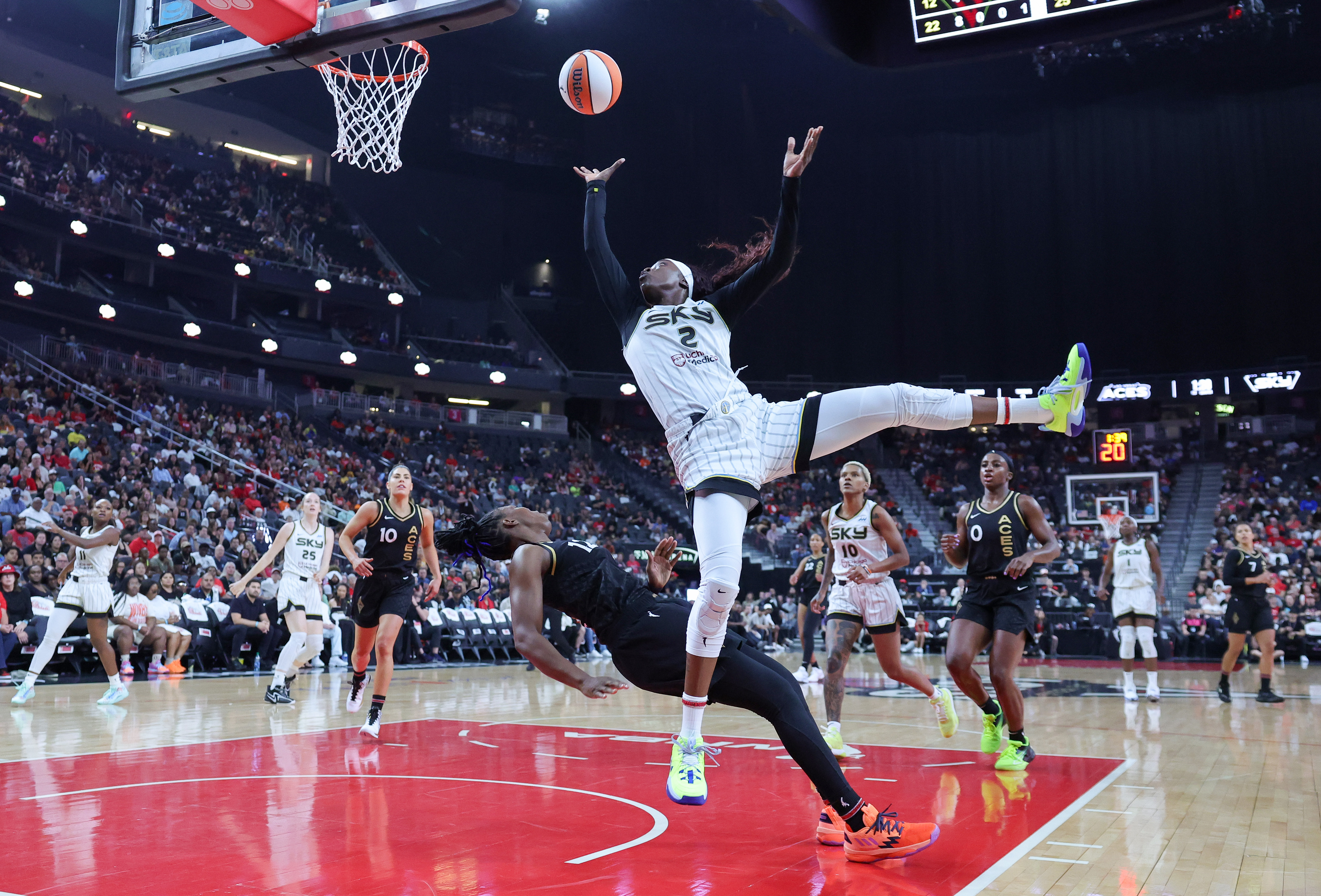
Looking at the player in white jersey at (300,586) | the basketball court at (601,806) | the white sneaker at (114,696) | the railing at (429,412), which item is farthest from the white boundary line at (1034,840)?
the railing at (429,412)

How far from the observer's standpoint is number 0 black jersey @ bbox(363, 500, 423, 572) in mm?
8664

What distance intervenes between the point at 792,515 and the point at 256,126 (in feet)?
84.3

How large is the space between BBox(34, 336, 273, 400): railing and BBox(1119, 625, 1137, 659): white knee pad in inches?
1039

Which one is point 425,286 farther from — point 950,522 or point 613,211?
point 950,522

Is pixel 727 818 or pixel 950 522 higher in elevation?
pixel 950 522

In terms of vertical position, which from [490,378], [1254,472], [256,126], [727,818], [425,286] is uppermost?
[256,126]

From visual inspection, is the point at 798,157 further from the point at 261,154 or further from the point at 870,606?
the point at 261,154

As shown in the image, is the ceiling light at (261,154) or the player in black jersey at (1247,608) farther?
the ceiling light at (261,154)

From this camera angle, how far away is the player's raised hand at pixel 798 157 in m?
4.77

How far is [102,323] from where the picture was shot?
103 feet

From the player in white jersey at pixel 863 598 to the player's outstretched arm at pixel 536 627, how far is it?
384 centimetres

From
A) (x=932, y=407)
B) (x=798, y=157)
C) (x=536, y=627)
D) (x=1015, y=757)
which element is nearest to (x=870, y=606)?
(x=1015, y=757)

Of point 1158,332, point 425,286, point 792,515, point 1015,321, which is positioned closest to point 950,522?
point 792,515

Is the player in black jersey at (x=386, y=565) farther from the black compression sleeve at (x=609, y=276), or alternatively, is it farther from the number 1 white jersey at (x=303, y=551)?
the black compression sleeve at (x=609, y=276)
